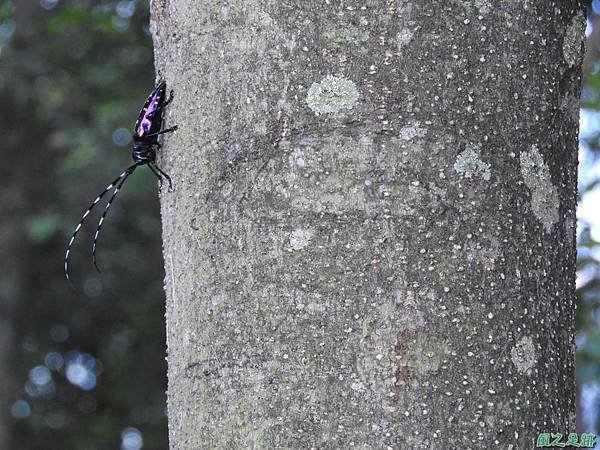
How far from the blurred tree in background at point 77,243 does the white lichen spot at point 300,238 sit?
352 centimetres

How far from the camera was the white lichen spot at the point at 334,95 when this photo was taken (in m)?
1.33

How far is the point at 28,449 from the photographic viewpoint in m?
13.2

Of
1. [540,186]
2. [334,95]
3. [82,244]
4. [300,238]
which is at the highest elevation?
[82,244]

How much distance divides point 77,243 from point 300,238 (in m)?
8.97

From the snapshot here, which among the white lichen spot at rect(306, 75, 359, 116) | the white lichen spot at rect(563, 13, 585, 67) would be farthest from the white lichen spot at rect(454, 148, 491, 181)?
the white lichen spot at rect(563, 13, 585, 67)

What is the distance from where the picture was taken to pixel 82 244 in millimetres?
9891

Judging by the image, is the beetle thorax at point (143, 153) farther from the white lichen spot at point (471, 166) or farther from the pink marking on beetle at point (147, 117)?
the white lichen spot at point (471, 166)

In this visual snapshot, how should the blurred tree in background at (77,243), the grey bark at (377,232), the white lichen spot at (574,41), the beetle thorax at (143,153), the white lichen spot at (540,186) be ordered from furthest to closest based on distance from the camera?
the blurred tree in background at (77,243)
the beetle thorax at (143,153)
the white lichen spot at (574,41)
the white lichen spot at (540,186)
the grey bark at (377,232)

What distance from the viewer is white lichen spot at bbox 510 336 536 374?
4.28 feet

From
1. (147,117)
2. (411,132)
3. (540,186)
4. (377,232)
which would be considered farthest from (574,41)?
(147,117)

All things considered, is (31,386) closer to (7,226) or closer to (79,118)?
(7,226)

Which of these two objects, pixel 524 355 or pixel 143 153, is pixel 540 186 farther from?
pixel 143 153

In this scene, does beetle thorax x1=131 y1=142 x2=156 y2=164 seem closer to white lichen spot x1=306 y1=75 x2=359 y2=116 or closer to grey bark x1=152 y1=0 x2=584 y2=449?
grey bark x1=152 y1=0 x2=584 y2=449

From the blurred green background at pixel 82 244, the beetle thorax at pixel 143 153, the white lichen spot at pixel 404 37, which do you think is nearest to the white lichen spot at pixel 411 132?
the white lichen spot at pixel 404 37
